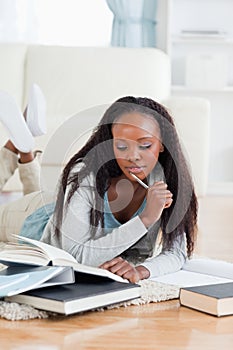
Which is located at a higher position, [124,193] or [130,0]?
[130,0]

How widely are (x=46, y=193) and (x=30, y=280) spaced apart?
1.87ft

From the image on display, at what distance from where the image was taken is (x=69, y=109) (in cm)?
413

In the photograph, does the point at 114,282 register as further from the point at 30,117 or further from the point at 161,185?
the point at 30,117

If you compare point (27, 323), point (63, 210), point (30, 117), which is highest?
point (30, 117)

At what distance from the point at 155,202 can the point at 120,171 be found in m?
0.15

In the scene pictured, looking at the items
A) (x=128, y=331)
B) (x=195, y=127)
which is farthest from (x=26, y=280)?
(x=195, y=127)

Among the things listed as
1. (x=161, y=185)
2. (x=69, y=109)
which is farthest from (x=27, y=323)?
(x=69, y=109)

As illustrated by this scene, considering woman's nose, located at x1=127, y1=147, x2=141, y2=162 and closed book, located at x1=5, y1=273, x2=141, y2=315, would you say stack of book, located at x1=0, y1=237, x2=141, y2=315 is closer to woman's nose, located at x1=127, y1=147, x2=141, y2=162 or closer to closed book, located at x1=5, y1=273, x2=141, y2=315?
closed book, located at x1=5, y1=273, x2=141, y2=315

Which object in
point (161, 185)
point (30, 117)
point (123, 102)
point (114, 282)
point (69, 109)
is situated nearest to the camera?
point (114, 282)

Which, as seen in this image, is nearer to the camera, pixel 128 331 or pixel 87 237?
pixel 128 331

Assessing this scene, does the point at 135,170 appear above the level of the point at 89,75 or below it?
below

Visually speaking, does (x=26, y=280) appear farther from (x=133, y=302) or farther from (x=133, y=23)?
(x=133, y=23)

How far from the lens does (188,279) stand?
65.7 inches

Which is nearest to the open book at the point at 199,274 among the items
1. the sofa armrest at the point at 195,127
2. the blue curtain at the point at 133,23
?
the sofa armrest at the point at 195,127
